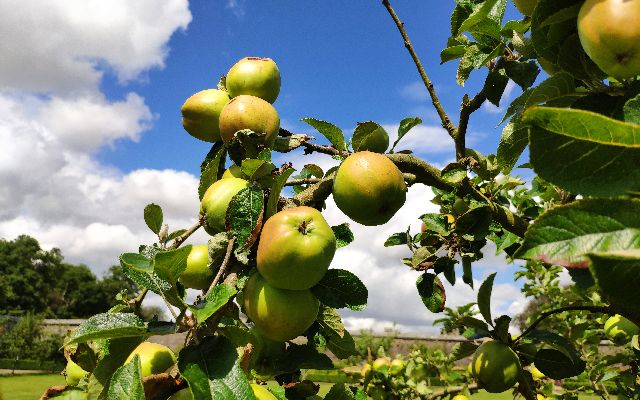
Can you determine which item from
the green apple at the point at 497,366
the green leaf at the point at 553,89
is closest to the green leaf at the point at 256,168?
the green leaf at the point at 553,89

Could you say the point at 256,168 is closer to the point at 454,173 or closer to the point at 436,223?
the point at 454,173

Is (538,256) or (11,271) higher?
(11,271)

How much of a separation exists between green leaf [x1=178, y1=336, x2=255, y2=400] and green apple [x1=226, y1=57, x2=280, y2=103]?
726 millimetres

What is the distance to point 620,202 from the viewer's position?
52cm

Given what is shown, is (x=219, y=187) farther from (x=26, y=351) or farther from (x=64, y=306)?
(x=64, y=306)

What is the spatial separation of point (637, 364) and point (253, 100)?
2.44m

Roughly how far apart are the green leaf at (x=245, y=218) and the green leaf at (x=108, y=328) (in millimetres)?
237

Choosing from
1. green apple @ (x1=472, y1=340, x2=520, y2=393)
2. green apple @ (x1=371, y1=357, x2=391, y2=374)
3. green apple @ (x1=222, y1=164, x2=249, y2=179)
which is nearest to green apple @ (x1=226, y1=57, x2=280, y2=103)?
green apple @ (x1=222, y1=164, x2=249, y2=179)

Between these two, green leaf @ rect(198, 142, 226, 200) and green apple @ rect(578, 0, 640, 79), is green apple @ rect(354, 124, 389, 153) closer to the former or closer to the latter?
green leaf @ rect(198, 142, 226, 200)

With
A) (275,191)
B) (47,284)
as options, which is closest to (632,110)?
(275,191)

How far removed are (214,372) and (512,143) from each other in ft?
2.56

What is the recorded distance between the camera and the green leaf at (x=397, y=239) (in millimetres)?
2109

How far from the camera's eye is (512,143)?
1096mm

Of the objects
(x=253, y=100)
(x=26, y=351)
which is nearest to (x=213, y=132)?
(x=253, y=100)
